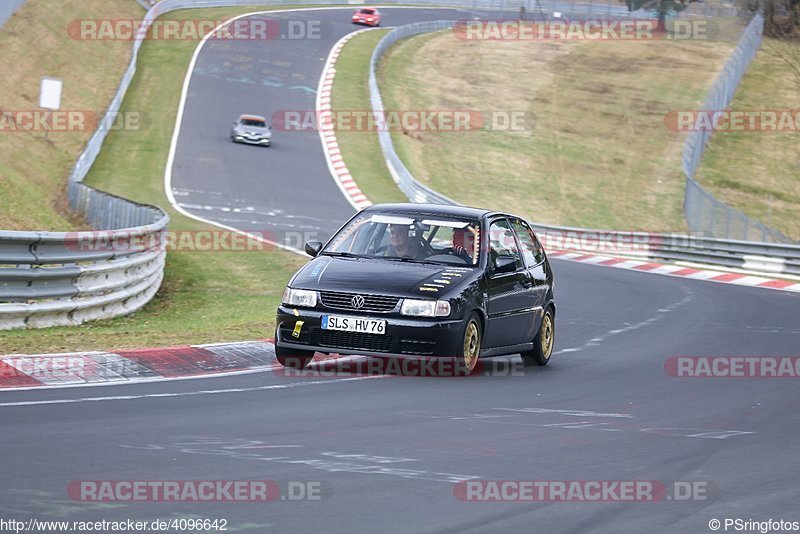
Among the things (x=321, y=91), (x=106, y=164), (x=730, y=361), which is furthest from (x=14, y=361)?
(x=321, y=91)

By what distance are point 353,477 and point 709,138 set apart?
47945mm

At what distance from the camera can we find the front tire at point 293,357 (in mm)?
11602

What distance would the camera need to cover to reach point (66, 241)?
1454cm

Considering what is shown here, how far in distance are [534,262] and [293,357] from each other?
123 inches

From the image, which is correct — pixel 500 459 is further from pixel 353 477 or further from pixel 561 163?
pixel 561 163

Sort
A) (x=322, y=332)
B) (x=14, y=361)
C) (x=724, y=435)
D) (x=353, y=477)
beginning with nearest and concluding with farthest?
(x=353, y=477) < (x=724, y=435) < (x=14, y=361) < (x=322, y=332)

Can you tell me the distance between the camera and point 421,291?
11.4 metres

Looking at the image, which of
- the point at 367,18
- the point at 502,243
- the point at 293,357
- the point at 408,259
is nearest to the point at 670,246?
the point at 502,243
